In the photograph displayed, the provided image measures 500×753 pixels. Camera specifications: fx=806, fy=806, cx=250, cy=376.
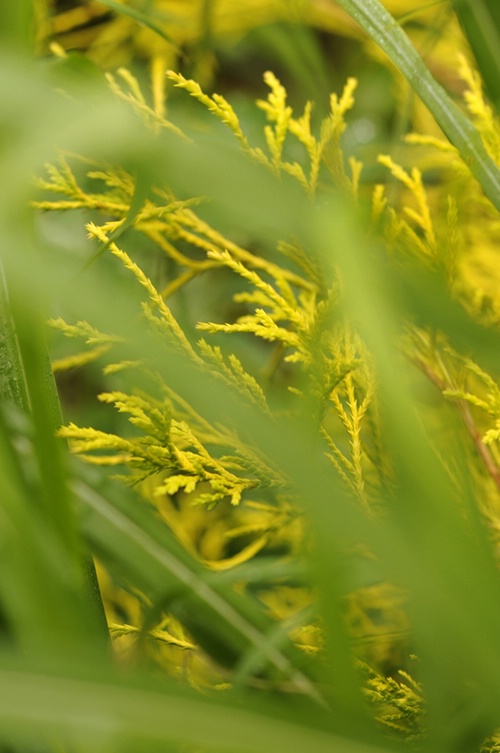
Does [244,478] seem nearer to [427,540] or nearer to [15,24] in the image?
[427,540]

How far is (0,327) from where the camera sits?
1.38ft

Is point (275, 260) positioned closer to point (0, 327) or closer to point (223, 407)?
point (0, 327)

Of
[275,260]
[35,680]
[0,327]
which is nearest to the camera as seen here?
[35,680]

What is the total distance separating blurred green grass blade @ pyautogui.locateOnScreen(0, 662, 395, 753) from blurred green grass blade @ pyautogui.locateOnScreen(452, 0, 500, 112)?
435 millimetres

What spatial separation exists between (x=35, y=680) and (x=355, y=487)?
0.22 metres

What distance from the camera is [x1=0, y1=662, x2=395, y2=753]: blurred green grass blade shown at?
27 centimetres

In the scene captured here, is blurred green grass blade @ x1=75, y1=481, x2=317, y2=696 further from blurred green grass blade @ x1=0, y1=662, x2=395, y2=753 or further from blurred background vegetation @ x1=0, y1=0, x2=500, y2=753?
blurred green grass blade @ x1=0, y1=662, x2=395, y2=753

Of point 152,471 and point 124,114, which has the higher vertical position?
point 124,114

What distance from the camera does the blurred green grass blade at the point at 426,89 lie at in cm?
44

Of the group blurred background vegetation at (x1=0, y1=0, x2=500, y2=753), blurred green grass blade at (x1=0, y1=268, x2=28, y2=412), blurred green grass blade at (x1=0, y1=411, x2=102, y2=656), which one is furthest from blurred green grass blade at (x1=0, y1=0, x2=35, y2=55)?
blurred green grass blade at (x1=0, y1=411, x2=102, y2=656)

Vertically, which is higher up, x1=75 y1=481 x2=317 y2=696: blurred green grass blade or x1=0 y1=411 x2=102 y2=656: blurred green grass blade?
x1=0 y1=411 x2=102 y2=656: blurred green grass blade

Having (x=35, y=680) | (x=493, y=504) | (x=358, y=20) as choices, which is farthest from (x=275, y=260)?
(x=35, y=680)

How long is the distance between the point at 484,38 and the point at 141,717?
1.60 feet

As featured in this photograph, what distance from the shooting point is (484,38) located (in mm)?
555
